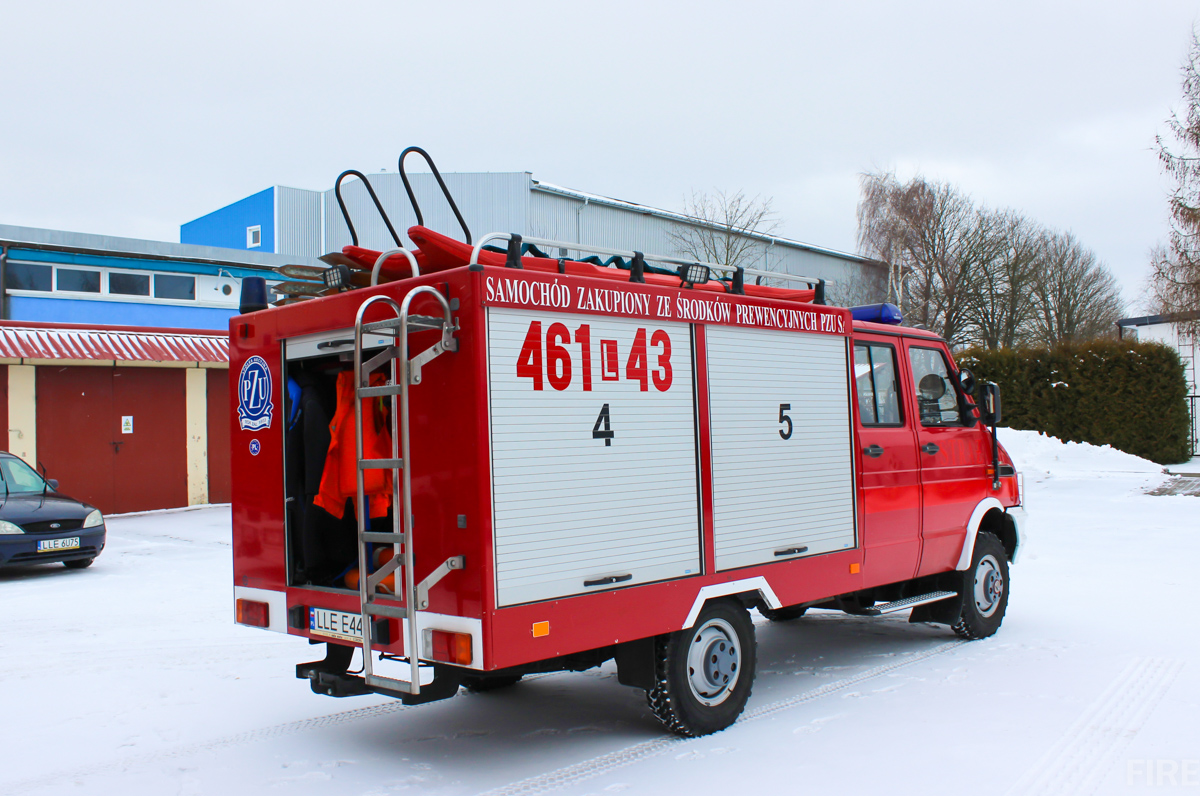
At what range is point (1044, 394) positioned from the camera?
2339cm

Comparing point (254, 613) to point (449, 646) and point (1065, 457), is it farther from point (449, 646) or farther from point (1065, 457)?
point (1065, 457)

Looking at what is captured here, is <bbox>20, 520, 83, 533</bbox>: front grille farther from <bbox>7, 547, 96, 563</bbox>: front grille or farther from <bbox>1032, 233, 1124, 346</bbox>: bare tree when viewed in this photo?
<bbox>1032, 233, 1124, 346</bbox>: bare tree

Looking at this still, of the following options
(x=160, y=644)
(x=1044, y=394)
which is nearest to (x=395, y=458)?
(x=160, y=644)

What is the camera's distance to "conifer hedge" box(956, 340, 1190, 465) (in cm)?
2219

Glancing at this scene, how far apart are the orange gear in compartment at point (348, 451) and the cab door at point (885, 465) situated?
313 centimetres

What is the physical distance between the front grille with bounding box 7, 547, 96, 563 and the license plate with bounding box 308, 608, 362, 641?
7.44m

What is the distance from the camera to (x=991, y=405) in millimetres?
6996

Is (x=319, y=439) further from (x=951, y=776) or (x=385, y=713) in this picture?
(x=951, y=776)

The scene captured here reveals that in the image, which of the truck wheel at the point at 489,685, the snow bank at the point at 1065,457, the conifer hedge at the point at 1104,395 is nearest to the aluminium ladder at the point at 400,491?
the truck wheel at the point at 489,685

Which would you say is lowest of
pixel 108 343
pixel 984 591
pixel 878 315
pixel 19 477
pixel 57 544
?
pixel 984 591

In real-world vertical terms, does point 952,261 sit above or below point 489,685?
above

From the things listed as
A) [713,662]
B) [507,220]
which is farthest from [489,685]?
[507,220]

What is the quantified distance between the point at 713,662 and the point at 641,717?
0.63m

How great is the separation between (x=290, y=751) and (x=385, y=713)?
79 centimetres
